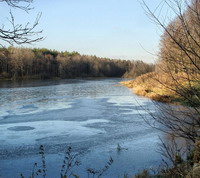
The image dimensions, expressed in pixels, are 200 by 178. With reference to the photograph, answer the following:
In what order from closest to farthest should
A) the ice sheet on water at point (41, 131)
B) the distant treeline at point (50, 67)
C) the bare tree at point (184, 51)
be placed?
the bare tree at point (184, 51) → the ice sheet on water at point (41, 131) → the distant treeline at point (50, 67)

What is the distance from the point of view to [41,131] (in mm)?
10523

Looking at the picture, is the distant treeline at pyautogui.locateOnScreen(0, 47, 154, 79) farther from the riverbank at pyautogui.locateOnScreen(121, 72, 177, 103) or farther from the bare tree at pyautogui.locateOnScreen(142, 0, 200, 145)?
the bare tree at pyautogui.locateOnScreen(142, 0, 200, 145)

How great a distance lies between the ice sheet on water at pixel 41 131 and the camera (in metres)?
9.37

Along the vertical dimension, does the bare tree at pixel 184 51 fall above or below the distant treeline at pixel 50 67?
below

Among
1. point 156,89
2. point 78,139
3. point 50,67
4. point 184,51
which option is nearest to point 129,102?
point 156,89

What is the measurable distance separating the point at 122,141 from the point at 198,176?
565 centimetres

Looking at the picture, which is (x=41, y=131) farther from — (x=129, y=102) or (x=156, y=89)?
(x=156, y=89)

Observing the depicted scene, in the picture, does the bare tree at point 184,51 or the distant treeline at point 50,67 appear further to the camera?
the distant treeline at point 50,67

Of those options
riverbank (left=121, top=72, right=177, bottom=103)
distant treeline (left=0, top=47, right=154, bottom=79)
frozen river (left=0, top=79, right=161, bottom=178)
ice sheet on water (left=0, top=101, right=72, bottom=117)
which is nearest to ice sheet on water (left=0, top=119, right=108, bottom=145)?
frozen river (left=0, top=79, right=161, bottom=178)

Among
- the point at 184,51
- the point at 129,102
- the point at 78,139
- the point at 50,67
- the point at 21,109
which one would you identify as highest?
the point at 50,67

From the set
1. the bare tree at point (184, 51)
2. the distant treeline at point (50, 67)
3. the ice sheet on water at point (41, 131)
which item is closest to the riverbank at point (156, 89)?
the bare tree at point (184, 51)

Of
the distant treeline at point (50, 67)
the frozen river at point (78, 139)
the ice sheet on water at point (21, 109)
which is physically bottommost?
the frozen river at point (78, 139)

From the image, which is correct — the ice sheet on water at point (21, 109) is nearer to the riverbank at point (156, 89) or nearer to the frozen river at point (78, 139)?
the frozen river at point (78, 139)

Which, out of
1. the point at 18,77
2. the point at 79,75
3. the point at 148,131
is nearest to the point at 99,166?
the point at 148,131
